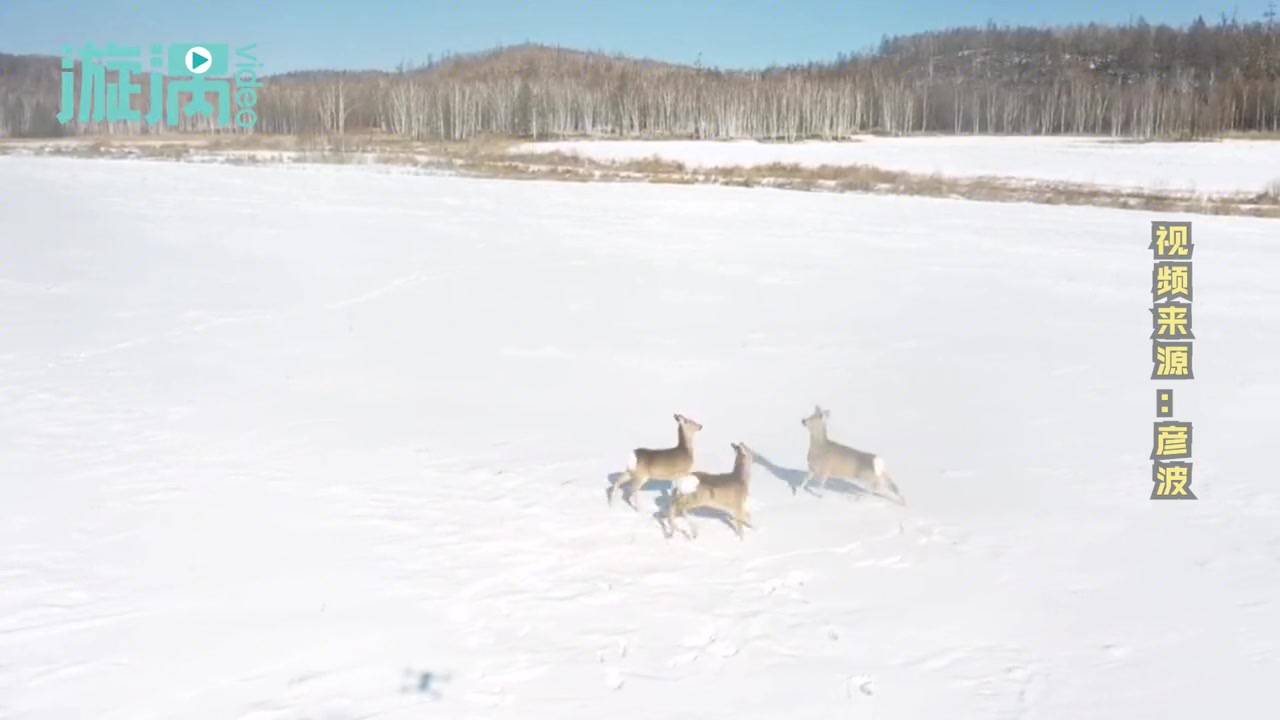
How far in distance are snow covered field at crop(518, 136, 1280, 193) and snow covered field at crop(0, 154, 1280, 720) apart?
95.2ft

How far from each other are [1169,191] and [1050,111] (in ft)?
243

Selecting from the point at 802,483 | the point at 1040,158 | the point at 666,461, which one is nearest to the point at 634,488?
the point at 666,461

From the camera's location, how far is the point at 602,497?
360 inches

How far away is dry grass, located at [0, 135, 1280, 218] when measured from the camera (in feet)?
123

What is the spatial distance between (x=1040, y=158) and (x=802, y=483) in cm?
5811

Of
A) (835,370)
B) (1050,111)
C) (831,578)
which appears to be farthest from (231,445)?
(1050,111)

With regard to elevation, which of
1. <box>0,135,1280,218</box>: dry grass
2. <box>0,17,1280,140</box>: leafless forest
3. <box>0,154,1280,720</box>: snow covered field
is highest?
<box>0,17,1280,140</box>: leafless forest

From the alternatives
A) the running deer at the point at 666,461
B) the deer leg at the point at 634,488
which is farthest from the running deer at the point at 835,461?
the deer leg at the point at 634,488

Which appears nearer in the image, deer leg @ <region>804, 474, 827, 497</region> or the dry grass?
deer leg @ <region>804, 474, 827, 497</region>

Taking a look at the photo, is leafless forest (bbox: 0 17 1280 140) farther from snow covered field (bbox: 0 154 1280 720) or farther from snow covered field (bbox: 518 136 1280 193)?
snow covered field (bbox: 0 154 1280 720)

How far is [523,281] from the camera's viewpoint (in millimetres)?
20078

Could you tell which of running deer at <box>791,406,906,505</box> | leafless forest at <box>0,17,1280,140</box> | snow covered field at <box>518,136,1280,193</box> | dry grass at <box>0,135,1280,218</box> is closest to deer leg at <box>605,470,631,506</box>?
running deer at <box>791,406,906,505</box>

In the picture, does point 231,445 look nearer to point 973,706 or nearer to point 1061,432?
point 973,706

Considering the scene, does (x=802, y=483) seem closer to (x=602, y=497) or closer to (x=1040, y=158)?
(x=602, y=497)
